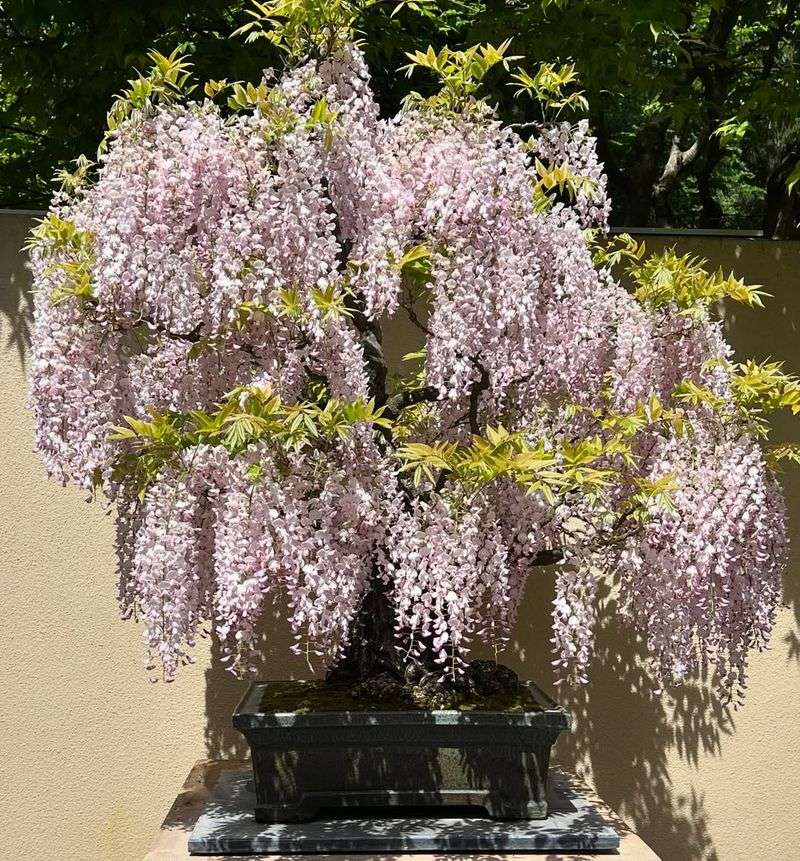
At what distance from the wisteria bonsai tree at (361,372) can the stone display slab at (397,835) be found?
1.16ft

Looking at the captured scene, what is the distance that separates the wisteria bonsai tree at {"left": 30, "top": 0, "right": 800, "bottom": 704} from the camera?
2.66 meters

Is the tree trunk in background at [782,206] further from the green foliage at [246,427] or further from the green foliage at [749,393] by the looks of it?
the green foliage at [246,427]

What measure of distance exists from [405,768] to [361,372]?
3.42 ft

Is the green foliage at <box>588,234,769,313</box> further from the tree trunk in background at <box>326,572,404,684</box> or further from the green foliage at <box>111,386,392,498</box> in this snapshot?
the tree trunk in background at <box>326,572,404,684</box>

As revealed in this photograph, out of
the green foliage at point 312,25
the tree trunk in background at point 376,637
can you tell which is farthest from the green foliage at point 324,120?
the tree trunk in background at point 376,637

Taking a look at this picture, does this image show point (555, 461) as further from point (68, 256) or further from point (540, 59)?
point (540, 59)

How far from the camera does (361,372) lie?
2.82 m

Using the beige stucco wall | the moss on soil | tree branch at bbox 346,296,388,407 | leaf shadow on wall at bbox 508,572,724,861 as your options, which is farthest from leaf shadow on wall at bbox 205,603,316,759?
tree branch at bbox 346,296,388,407

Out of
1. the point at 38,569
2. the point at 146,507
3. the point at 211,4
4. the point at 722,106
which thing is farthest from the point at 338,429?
the point at 722,106

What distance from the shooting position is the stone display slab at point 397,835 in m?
2.93

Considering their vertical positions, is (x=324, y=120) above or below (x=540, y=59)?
below

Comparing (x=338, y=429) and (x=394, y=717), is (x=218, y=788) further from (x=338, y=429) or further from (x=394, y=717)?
(x=338, y=429)

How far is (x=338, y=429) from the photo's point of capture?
2.65m

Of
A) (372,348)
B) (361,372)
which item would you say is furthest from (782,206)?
(361,372)
